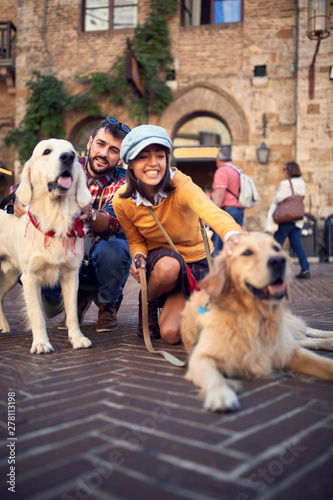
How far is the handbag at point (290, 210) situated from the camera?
25.2 feet

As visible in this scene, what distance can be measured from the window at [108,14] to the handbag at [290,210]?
8.45 metres

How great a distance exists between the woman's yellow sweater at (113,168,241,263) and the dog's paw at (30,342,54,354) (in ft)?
3.32

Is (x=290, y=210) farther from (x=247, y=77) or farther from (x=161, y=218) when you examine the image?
→ (x=247, y=77)

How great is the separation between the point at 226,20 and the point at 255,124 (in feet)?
10.8

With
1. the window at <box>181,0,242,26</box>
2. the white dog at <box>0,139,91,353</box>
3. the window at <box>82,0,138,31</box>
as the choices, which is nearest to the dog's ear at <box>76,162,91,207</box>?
the white dog at <box>0,139,91,353</box>

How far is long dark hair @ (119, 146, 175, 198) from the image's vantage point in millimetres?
3162

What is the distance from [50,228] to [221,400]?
74.9 inches

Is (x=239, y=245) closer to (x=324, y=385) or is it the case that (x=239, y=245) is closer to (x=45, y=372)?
(x=324, y=385)

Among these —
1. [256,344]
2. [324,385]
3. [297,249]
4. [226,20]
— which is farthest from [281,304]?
[226,20]

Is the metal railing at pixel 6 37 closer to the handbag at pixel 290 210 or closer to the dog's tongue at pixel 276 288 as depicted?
the handbag at pixel 290 210

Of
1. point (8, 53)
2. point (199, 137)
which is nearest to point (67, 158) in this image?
point (199, 137)

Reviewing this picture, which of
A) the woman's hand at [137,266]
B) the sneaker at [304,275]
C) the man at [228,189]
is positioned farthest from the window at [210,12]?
the woman's hand at [137,266]

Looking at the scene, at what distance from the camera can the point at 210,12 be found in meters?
12.7

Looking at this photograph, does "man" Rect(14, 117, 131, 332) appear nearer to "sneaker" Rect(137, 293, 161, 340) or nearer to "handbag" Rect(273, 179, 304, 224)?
"sneaker" Rect(137, 293, 161, 340)
